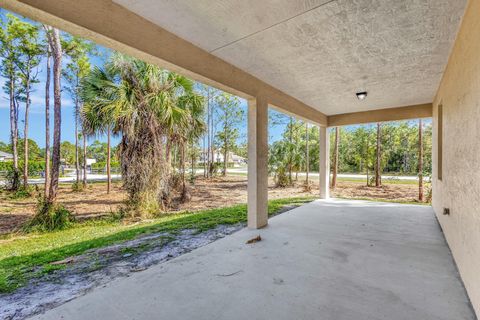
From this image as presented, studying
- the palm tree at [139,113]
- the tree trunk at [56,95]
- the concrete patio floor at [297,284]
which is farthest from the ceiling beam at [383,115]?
the tree trunk at [56,95]

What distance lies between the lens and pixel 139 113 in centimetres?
532

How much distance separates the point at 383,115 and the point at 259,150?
4365 millimetres

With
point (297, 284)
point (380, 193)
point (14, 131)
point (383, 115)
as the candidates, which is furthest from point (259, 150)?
point (14, 131)

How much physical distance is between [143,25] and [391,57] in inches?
129

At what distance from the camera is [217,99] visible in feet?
51.9

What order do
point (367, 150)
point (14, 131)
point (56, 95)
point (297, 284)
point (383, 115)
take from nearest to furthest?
point (297, 284) → point (383, 115) → point (56, 95) → point (14, 131) → point (367, 150)

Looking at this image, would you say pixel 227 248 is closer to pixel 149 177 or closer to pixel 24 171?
pixel 149 177

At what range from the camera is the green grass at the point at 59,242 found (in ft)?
8.34

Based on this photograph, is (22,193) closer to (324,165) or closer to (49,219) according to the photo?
(49,219)

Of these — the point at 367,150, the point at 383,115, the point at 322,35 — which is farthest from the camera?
the point at 367,150

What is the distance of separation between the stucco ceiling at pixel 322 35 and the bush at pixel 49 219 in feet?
16.9

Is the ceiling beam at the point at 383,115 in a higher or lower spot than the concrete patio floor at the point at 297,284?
higher

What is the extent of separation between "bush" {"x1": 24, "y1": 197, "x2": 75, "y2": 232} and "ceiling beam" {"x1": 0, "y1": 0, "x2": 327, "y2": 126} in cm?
478

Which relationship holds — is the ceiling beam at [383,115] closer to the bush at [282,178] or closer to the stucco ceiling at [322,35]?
the stucco ceiling at [322,35]
